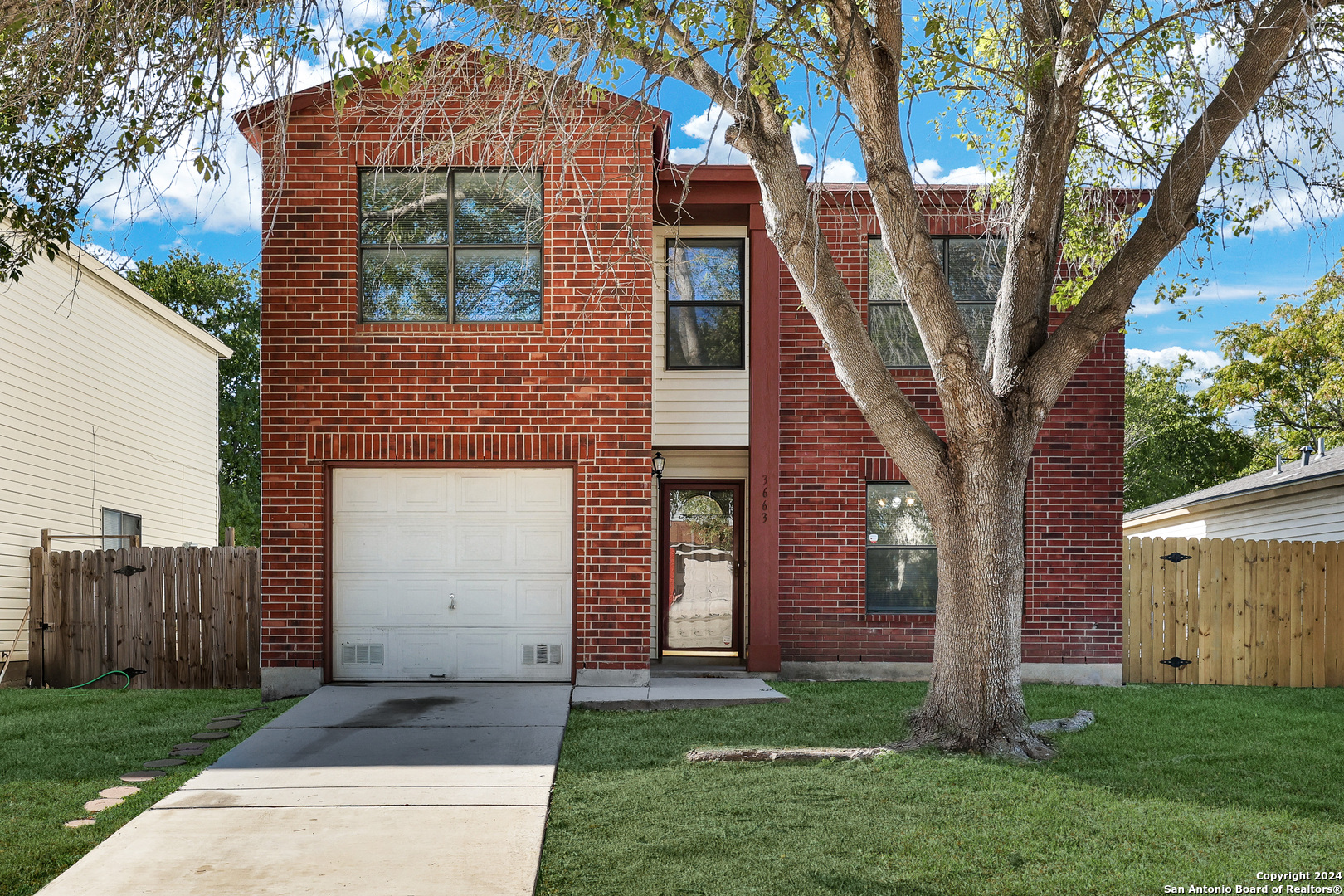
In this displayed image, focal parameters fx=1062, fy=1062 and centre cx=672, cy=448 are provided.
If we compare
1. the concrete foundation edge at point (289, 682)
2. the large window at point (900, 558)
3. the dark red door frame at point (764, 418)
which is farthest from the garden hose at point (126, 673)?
the large window at point (900, 558)

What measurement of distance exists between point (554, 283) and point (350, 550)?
132 inches

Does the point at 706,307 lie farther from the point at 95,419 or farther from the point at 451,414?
the point at 95,419

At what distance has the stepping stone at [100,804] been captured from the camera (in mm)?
6238

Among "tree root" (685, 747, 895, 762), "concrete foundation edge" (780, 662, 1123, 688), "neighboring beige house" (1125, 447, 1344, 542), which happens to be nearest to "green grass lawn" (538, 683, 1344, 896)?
"tree root" (685, 747, 895, 762)

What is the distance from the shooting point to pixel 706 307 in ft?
40.6

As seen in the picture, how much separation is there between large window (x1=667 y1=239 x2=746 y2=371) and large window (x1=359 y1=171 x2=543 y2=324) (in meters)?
2.17

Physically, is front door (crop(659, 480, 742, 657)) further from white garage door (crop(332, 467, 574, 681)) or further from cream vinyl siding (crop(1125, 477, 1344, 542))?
cream vinyl siding (crop(1125, 477, 1344, 542))

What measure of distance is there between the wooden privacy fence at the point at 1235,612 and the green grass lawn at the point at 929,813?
13.3 ft

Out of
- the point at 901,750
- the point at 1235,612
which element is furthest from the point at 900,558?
the point at 901,750

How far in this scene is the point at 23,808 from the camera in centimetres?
614

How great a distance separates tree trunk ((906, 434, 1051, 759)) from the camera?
24.4 feet

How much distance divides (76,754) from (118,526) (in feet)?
33.8

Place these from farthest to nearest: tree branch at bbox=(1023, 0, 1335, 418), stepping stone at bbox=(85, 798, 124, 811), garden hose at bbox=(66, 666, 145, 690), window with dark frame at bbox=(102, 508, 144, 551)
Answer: window with dark frame at bbox=(102, 508, 144, 551), garden hose at bbox=(66, 666, 145, 690), tree branch at bbox=(1023, 0, 1335, 418), stepping stone at bbox=(85, 798, 124, 811)

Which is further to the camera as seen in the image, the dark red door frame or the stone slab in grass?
the dark red door frame
